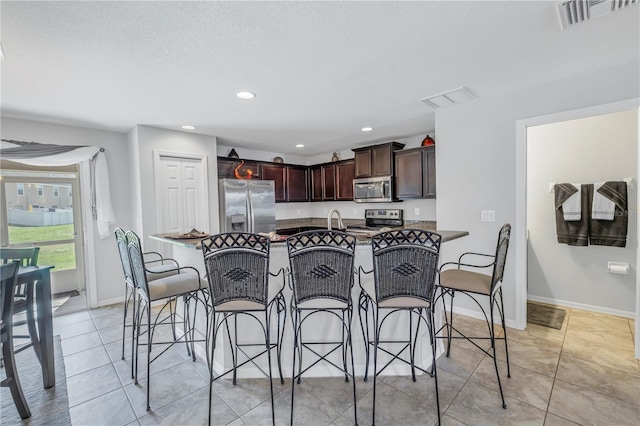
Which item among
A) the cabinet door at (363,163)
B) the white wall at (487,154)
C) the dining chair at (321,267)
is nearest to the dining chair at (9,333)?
the dining chair at (321,267)

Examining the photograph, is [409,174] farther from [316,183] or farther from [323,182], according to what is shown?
[316,183]

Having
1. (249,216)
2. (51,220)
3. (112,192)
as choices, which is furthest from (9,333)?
(51,220)

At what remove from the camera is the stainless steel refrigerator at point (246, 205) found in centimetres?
454

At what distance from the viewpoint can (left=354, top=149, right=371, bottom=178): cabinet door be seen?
16.2ft

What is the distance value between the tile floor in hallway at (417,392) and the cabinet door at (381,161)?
2748 millimetres

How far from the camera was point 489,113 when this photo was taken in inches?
121

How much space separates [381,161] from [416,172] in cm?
67

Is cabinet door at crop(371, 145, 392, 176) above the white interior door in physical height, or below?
above

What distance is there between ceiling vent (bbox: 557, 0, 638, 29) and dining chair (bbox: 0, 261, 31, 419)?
3.56m

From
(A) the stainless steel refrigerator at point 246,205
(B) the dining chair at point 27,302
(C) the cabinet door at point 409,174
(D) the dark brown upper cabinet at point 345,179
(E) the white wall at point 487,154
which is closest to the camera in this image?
(B) the dining chair at point 27,302

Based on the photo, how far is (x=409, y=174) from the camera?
4.39 m

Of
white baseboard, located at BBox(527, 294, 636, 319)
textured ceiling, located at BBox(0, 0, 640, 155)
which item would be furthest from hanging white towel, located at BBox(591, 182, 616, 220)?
textured ceiling, located at BBox(0, 0, 640, 155)

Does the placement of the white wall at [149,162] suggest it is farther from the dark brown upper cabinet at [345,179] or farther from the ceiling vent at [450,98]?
the ceiling vent at [450,98]

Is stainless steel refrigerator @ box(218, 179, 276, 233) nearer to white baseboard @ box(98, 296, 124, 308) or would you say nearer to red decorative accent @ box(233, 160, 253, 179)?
red decorative accent @ box(233, 160, 253, 179)
